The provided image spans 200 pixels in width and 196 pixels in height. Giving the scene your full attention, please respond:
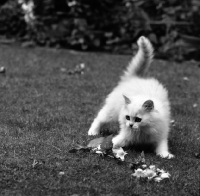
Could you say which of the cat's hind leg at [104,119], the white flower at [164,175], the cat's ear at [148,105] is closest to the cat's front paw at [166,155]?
the cat's ear at [148,105]

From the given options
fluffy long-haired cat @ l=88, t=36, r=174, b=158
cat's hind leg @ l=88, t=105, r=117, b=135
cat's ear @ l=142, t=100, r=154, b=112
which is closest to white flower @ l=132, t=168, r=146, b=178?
fluffy long-haired cat @ l=88, t=36, r=174, b=158

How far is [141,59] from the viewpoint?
4.89 meters

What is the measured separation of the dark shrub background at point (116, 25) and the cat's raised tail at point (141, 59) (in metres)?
4.22

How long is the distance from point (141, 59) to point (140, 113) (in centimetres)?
102

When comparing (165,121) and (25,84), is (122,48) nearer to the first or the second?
(25,84)

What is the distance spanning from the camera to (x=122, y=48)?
9.74 metres

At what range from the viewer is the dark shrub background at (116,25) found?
30.7ft

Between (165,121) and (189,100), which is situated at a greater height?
(165,121)

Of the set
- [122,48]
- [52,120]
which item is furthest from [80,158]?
[122,48]

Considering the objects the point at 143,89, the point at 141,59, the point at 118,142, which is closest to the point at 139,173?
the point at 118,142

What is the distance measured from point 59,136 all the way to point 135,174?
3.93 feet

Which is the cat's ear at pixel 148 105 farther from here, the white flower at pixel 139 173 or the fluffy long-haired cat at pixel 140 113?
the white flower at pixel 139 173

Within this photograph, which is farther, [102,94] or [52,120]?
[102,94]

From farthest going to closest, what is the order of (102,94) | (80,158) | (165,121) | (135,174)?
(102,94) < (165,121) < (80,158) < (135,174)
